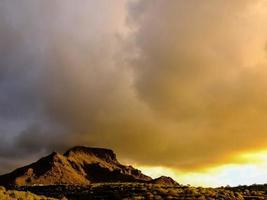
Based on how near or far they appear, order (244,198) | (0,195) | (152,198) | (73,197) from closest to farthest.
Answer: (0,195) < (152,198) < (244,198) < (73,197)

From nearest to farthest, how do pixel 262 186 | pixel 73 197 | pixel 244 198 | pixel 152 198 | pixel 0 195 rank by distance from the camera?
1. pixel 0 195
2. pixel 152 198
3. pixel 244 198
4. pixel 73 197
5. pixel 262 186

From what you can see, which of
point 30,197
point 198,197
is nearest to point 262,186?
point 198,197

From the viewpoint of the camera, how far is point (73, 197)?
9962cm

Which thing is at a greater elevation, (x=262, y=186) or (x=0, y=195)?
(x=262, y=186)

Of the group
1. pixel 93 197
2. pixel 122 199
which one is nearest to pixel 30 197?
pixel 122 199

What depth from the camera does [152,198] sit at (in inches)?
3132

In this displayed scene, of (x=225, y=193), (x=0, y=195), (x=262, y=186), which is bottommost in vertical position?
(x=0, y=195)

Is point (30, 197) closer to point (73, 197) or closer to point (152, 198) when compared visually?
point (152, 198)

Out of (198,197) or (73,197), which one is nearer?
(198,197)

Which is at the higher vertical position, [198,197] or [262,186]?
[262,186]

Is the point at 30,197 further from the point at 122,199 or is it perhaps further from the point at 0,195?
the point at 122,199

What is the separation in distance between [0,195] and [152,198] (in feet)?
75.9

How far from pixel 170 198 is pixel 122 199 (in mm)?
7359

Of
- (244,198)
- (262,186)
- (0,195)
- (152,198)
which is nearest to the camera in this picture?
(0,195)
